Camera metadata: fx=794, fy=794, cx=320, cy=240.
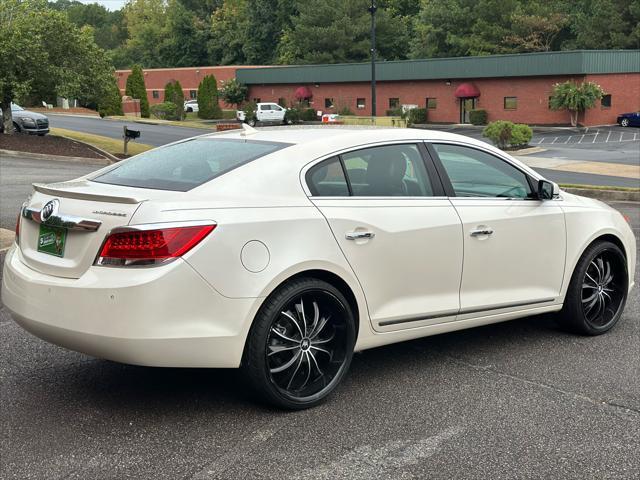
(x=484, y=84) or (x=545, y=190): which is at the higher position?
(x=484, y=84)

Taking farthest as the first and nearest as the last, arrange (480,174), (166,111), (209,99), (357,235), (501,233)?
1. (209,99)
2. (166,111)
3. (480,174)
4. (501,233)
5. (357,235)

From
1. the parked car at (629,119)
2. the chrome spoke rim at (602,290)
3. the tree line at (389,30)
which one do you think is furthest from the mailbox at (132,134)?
the tree line at (389,30)

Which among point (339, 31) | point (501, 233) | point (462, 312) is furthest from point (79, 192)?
point (339, 31)

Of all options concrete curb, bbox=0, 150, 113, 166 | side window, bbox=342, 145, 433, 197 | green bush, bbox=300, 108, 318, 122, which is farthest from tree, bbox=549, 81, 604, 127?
side window, bbox=342, 145, 433, 197

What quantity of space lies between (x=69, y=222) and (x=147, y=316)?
73 centimetres

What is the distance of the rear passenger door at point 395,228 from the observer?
4.59m

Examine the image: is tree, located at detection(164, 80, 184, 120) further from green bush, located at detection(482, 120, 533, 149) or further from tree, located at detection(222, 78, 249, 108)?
green bush, located at detection(482, 120, 533, 149)

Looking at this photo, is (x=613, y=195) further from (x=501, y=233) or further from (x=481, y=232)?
(x=481, y=232)

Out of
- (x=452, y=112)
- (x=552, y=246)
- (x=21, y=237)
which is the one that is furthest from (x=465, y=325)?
(x=452, y=112)

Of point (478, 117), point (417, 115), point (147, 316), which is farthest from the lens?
point (417, 115)

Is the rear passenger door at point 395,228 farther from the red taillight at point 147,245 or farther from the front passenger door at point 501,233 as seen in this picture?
the red taillight at point 147,245

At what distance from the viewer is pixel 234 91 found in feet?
231

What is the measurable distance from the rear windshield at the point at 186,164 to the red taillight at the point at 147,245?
0.39 m

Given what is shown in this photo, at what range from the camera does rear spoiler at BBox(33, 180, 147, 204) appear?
13.4 ft
